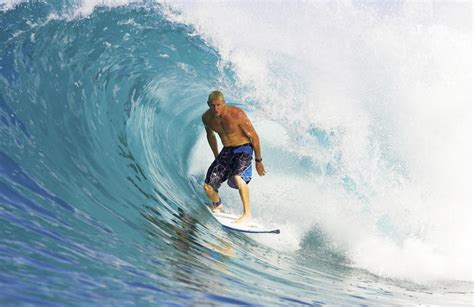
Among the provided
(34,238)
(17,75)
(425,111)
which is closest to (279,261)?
(34,238)

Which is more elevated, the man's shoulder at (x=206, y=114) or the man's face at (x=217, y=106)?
the man's shoulder at (x=206, y=114)

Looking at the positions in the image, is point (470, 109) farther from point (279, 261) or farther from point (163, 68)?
point (279, 261)

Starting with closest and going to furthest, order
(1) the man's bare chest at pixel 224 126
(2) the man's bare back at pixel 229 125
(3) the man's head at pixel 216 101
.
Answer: (3) the man's head at pixel 216 101 → (2) the man's bare back at pixel 229 125 → (1) the man's bare chest at pixel 224 126

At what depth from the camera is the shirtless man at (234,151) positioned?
5617 mm

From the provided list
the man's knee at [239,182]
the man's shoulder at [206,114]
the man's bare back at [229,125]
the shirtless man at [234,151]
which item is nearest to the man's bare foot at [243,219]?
the shirtless man at [234,151]

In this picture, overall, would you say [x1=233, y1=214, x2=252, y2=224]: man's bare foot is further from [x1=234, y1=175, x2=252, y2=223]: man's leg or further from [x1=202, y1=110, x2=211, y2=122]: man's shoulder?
[x1=202, y1=110, x2=211, y2=122]: man's shoulder

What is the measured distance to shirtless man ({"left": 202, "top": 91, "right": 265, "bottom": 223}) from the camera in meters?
5.62

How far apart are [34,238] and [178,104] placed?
6690 mm

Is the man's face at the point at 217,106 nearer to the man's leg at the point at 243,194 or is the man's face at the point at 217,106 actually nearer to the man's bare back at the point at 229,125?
the man's bare back at the point at 229,125

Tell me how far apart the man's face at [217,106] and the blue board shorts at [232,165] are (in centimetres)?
54

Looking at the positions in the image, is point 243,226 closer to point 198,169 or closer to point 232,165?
point 232,165

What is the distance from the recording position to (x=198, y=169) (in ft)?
28.0

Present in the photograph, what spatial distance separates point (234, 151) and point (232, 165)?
16cm

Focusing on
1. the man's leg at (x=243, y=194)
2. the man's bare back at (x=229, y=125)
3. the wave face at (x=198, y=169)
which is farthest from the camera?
the man's leg at (x=243, y=194)
